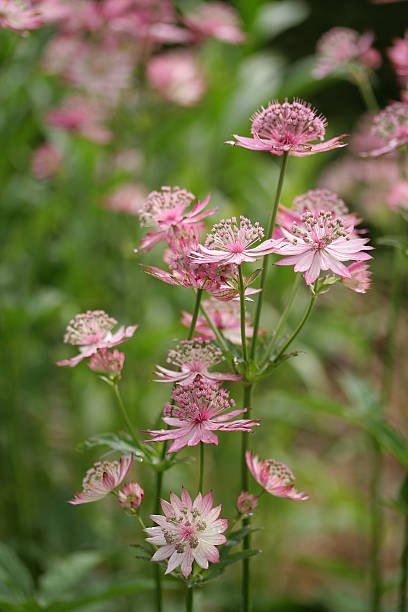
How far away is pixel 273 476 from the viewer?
1.79ft

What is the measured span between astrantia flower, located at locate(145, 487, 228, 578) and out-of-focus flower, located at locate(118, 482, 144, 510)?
0.05 metres

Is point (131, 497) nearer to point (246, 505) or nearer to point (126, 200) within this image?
point (246, 505)

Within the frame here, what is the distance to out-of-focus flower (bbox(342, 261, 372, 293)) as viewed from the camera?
539 mm

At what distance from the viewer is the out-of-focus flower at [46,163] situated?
1629 millimetres

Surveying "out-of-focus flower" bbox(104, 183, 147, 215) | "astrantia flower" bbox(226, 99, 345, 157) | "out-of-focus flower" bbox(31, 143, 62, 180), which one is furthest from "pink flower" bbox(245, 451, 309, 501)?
"out-of-focus flower" bbox(31, 143, 62, 180)

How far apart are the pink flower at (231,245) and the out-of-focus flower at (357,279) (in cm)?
9

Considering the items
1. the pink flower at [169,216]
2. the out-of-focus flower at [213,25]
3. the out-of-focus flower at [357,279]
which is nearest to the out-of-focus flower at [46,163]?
the out-of-focus flower at [213,25]

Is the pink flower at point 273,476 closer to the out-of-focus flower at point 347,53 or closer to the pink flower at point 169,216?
the pink flower at point 169,216

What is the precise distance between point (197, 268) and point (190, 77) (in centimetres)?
108

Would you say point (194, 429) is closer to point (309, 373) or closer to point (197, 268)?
point (197, 268)

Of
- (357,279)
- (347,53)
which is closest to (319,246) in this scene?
(357,279)

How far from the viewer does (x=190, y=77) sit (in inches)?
57.8

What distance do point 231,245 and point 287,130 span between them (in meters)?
0.11

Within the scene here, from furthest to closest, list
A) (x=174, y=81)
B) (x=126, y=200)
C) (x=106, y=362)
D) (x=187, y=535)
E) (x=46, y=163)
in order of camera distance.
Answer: (x=46, y=163)
(x=174, y=81)
(x=126, y=200)
(x=106, y=362)
(x=187, y=535)
